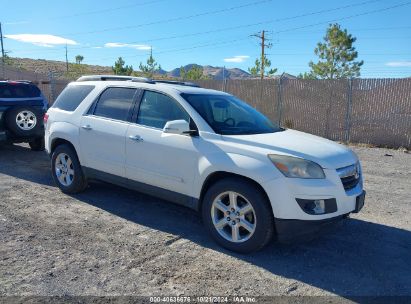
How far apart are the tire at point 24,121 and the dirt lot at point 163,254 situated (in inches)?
111

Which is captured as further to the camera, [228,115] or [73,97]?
[73,97]

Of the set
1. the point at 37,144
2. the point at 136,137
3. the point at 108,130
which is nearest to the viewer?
the point at 136,137

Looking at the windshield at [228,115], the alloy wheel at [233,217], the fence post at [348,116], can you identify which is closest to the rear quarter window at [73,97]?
the windshield at [228,115]

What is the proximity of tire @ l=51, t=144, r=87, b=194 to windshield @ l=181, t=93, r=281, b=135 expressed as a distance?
2.14 m

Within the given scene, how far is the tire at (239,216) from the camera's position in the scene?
4023 millimetres

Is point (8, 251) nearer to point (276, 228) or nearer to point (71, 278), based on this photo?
point (71, 278)

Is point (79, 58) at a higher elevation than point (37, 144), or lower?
higher

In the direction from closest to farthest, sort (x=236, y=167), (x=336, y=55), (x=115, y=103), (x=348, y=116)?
(x=236, y=167) → (x=115, y=103) → (x=348, y=116) → (x=336, y=55)

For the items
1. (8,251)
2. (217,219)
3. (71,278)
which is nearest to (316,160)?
(217,219)

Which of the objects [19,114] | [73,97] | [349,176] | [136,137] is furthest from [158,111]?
[19,114]

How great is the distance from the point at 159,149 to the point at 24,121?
5.26 metres

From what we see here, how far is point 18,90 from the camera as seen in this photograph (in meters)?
9.52

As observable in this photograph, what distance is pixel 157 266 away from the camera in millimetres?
3936

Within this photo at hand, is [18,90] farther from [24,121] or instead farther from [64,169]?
[64,169]
